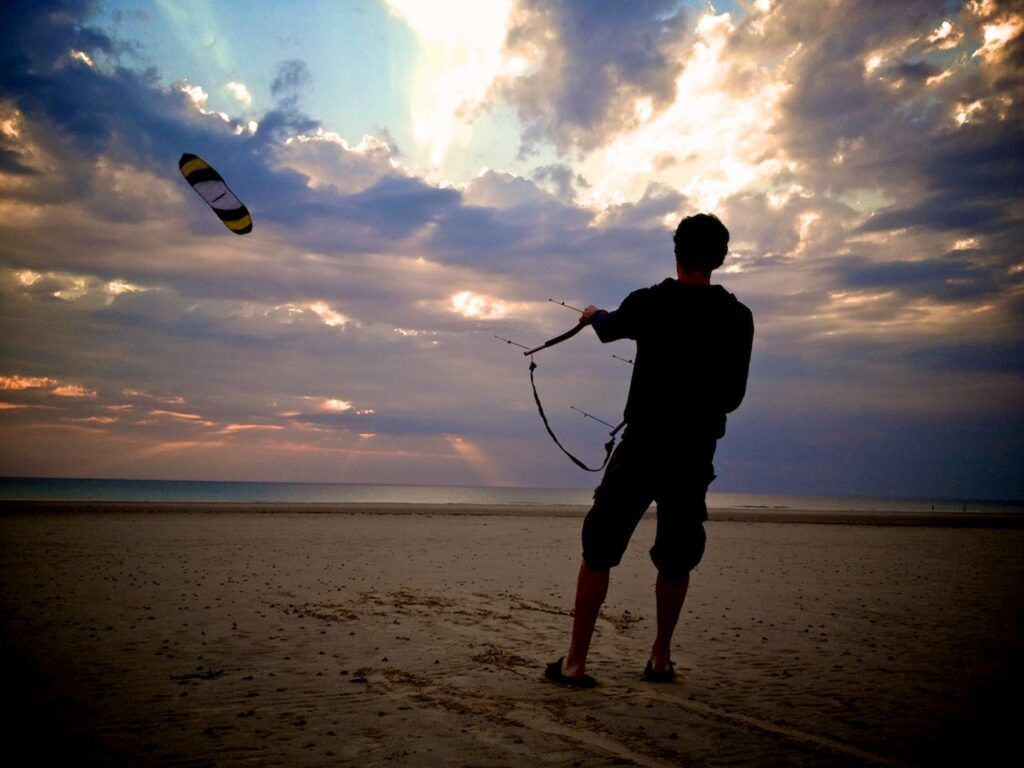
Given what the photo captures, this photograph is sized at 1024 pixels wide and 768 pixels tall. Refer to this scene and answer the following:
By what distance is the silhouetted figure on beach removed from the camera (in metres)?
4.21

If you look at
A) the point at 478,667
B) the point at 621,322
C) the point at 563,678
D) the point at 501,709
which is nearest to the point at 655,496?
the point at 621,322

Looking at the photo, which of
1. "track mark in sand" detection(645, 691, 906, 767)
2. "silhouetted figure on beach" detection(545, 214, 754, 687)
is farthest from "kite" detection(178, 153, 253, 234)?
"track mark in sand" detection(645, 691, 906, 767)

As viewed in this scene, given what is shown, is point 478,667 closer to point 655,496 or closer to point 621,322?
point 655,496

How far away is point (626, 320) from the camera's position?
4.29 m

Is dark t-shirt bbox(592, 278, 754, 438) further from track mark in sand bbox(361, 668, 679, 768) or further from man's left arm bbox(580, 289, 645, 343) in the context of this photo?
track mark in sand bbox(361, 668, 679, 768)

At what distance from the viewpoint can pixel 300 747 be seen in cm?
326

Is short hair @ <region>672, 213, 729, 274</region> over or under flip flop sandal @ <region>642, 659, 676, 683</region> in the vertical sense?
over

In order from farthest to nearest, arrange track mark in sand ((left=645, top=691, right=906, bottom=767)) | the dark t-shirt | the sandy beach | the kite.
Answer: the kite
the dark t-shirt
the sandy beach
track mark in sand ((left=645, top=691, right=906, bottom=767))

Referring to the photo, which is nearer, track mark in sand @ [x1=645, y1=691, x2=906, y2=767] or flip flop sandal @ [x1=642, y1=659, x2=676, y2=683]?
track mark in sand @ [x1=645, y1=691, x2=906, y2=767]

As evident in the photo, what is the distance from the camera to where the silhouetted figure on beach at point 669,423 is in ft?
13.8

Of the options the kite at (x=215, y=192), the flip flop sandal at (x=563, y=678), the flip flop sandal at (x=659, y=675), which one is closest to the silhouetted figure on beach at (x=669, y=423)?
the flip flop sandal at (x=563, y=678)

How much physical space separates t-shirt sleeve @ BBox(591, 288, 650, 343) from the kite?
5517 millimetres

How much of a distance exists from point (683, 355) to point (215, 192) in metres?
6.62

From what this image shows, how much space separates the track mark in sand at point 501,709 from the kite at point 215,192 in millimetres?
5881
